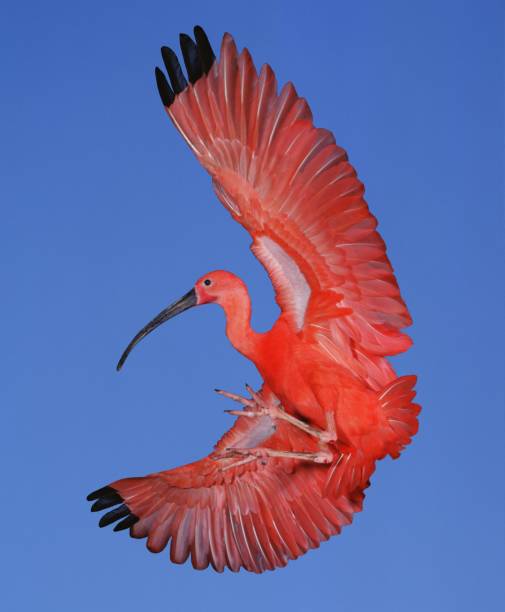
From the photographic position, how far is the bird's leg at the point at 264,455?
2289mm

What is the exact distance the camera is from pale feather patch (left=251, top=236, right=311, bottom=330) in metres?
2.33

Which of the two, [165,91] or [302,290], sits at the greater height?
[165,91]

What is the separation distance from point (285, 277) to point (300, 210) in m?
0.15

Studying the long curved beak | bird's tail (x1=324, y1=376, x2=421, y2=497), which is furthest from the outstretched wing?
the long curved beak

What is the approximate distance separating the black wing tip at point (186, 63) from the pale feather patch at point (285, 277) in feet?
1.29

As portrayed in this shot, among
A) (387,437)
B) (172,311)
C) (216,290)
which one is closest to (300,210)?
(216,290)

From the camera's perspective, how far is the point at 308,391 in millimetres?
2299

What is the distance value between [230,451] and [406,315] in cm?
48

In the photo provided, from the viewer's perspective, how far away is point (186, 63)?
94.6 inches

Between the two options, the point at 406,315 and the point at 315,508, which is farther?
the point at 315,508

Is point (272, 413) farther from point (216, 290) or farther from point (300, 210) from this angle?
point (300, 210)

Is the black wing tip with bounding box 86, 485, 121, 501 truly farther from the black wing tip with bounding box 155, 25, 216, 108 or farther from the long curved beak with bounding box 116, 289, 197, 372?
the black wing tip with bounding box 155, 25, 216, 108

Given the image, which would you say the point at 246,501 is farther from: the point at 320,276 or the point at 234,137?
the point at 234,137

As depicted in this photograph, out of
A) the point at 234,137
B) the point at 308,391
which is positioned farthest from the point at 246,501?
the point at 234,137
